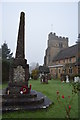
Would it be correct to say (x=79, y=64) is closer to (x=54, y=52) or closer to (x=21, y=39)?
(x=21, y=39)

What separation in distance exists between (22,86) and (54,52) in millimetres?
40658

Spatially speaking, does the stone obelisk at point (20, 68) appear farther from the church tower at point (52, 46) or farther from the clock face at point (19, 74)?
the church tower at point (52, 46)

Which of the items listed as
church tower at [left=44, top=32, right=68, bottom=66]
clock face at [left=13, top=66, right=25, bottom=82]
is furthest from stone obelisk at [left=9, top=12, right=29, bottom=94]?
church tower at [left=44, top=32, right=68, bottom=66]

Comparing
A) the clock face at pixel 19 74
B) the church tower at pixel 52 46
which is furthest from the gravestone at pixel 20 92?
the church tower at pixel 52 46

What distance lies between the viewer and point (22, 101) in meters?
6.30

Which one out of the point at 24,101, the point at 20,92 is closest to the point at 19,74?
the point at 20,92

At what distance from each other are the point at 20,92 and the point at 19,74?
1.38 m

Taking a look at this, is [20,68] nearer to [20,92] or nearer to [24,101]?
[20,92]

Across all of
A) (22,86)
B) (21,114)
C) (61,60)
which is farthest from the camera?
(61,60)

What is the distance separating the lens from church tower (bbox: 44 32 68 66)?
4684 centimetres

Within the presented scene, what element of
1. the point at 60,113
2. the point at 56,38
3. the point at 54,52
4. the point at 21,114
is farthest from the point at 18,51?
the point at 56,38

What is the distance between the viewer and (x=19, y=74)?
26.9 feet

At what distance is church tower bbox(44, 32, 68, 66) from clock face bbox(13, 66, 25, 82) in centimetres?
3800

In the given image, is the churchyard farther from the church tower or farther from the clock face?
the church tower
